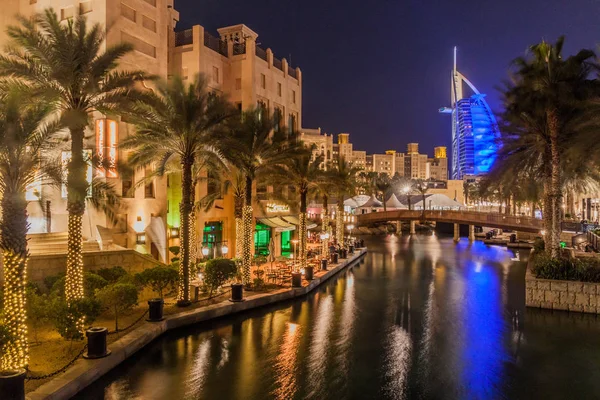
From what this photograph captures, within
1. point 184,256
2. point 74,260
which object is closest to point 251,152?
point 184,256

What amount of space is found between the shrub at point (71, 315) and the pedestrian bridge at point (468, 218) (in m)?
42.9

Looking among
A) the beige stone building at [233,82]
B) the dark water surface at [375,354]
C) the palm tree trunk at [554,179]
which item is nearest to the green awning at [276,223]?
the beige stone building at [233,82]

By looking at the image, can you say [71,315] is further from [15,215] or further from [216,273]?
[216,273]

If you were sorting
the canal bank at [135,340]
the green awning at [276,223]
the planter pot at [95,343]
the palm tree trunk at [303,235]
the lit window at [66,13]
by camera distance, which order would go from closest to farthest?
the canal bank at [135,340] < the planter pot at [95,343] < the lit window at [66,13] < the palm tree trunk at [303,235] < the green awning at [276,223]

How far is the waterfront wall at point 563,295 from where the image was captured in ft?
60.5

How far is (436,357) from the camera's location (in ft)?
43.4

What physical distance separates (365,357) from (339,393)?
8.68ft

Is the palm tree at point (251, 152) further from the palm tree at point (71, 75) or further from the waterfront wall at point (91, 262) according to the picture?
the palm tree at point (71, 75)

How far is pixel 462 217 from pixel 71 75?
51356 mm

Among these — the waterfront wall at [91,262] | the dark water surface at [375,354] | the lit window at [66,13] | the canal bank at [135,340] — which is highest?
the lit window at [66,13]

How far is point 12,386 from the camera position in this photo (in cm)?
820

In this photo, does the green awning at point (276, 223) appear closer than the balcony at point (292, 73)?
Yes

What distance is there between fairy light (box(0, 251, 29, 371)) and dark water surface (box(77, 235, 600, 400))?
70.4 inches

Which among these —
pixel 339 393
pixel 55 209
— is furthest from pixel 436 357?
pixel 55 209
